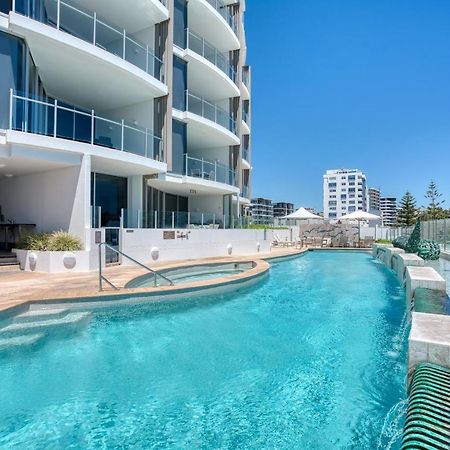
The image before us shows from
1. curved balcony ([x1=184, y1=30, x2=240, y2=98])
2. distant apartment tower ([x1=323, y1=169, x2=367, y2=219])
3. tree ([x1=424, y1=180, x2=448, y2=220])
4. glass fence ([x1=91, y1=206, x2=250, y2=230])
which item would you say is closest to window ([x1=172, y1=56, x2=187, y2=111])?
curved balcony ([x1=184, y1=30, x2=240, y2=98])

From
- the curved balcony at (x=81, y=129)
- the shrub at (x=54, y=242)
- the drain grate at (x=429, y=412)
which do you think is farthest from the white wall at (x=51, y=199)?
the drain grate at (x=429, y=412)

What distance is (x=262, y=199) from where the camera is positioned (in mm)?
134750

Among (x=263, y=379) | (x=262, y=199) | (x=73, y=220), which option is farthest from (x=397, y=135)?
(x=262, y=199)

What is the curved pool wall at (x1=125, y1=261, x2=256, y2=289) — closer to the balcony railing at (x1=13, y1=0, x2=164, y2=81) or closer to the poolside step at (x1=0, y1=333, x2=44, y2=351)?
the poolside step at (x1=0, y1=333, x2=44, y2=351)

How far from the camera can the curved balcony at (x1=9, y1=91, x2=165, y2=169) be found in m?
9.83

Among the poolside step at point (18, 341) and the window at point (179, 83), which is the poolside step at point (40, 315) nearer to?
the poolside step at point (18, 341)

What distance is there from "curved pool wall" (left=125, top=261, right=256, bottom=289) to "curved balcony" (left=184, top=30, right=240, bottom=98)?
32.9 feet

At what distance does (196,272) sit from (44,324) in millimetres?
7354

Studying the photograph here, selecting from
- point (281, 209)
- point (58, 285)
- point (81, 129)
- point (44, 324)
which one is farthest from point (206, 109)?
point (281, 209)

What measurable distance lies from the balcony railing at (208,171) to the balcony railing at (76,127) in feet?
6.34

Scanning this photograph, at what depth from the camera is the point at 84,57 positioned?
1128 centimetres

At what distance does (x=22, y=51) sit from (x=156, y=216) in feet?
23.2

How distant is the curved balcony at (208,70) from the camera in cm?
1716

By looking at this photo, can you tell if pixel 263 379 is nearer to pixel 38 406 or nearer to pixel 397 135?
pixel 38 406
